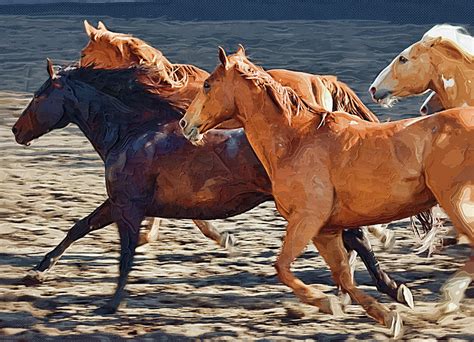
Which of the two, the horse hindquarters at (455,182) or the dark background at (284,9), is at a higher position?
the horse hindquarters at (455,182)

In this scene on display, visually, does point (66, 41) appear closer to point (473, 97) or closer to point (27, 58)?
point (27, 58)

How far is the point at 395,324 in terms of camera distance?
18.1ft

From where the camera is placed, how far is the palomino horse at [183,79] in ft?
21.3

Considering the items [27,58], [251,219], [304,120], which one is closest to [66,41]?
[27,58]

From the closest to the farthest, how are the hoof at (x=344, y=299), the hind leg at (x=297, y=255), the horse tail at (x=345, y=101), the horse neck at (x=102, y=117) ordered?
the hind leg at (x=297, y=255) < the hoof at (x=344, y=299) < the horse neck at (x=102, y=117) < the horse tail at (x=345, y=101)

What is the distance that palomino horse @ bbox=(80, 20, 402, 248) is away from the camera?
21.3 feet

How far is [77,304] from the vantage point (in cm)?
617

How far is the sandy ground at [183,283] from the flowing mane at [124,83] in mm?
1002

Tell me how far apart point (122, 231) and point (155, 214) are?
7.6 inches

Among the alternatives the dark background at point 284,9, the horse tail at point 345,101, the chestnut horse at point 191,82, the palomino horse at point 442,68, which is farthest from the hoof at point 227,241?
the dark background at point 284,9

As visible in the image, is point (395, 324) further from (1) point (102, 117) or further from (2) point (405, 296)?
(1) point (102, 117)

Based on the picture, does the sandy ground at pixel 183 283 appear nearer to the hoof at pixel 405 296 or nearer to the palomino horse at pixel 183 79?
the hoof at pixel 405 296

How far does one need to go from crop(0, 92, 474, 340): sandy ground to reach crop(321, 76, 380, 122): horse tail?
895 mm

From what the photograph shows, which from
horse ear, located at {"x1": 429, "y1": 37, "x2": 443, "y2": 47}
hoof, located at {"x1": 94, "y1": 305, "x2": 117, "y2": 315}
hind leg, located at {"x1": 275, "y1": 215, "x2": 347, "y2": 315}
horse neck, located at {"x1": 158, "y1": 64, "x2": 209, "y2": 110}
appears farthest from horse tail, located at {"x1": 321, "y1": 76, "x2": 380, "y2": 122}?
hoof, located at {"x1": 94, "y1": 305, "x2": 117, "y2": 315}
